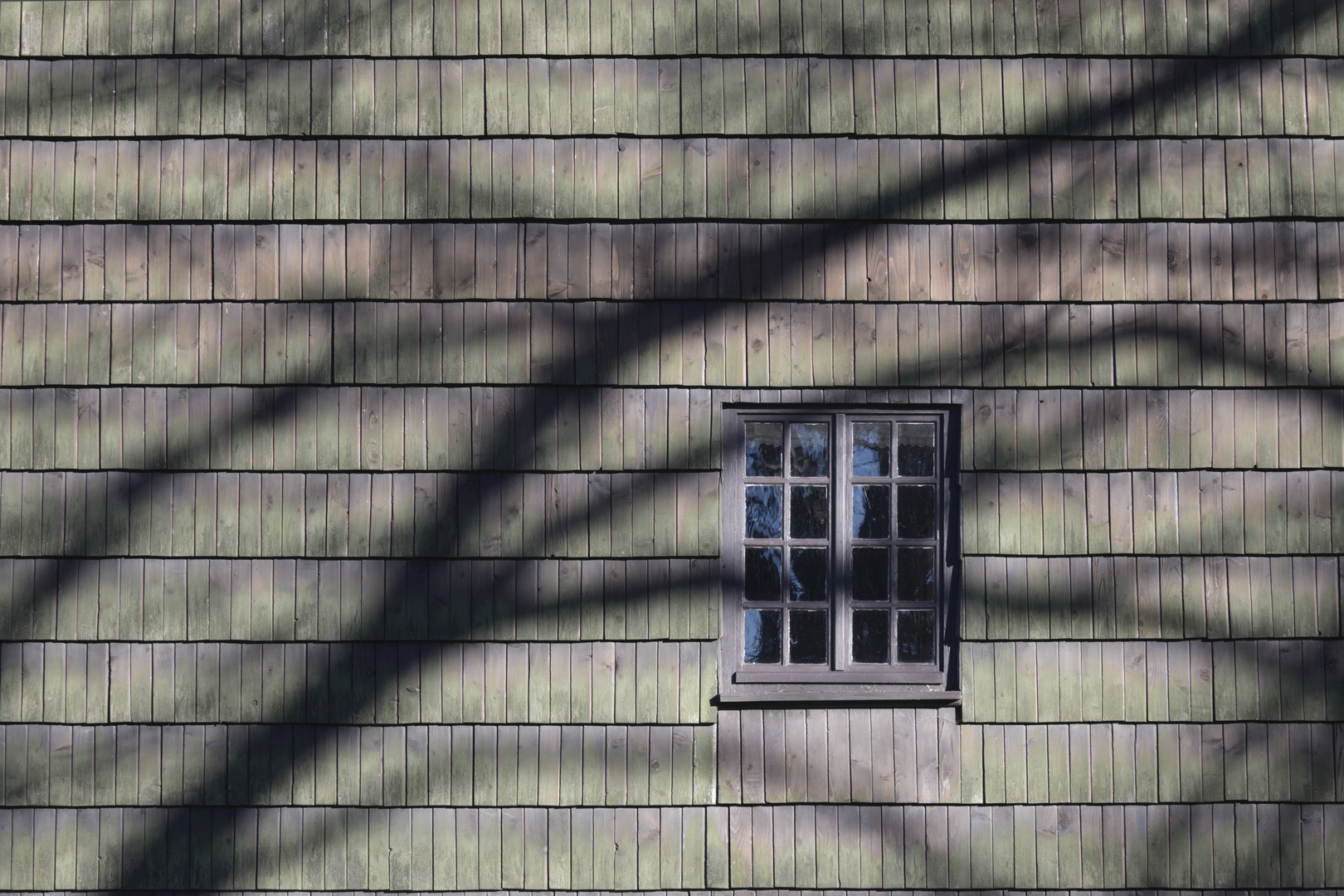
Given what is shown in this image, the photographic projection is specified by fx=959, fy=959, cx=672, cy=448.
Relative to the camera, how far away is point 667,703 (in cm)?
366

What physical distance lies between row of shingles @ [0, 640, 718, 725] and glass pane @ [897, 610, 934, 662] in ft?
2.57

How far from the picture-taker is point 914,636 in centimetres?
378

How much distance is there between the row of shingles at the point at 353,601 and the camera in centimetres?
366

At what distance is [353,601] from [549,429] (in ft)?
3.28

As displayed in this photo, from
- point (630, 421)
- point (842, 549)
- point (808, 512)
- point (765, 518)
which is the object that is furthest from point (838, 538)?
point (630, 421)

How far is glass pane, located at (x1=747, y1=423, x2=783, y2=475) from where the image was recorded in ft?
12.4

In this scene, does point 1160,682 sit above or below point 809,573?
below

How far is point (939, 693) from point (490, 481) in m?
1.91

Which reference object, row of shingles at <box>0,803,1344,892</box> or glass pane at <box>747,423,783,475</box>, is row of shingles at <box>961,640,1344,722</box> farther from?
glass pane at <box>747,423,783,475</box>

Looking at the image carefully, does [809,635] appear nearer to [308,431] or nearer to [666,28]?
[308,431]

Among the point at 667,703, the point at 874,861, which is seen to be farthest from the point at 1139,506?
the point at 667,703

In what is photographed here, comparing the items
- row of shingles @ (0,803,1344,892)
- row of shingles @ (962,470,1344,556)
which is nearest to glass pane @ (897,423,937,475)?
row of shingles @ (962,470,1344,556)

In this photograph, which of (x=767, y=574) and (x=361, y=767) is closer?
(x=361, y=767)

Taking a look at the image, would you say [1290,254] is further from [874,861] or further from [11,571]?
[11,571]
